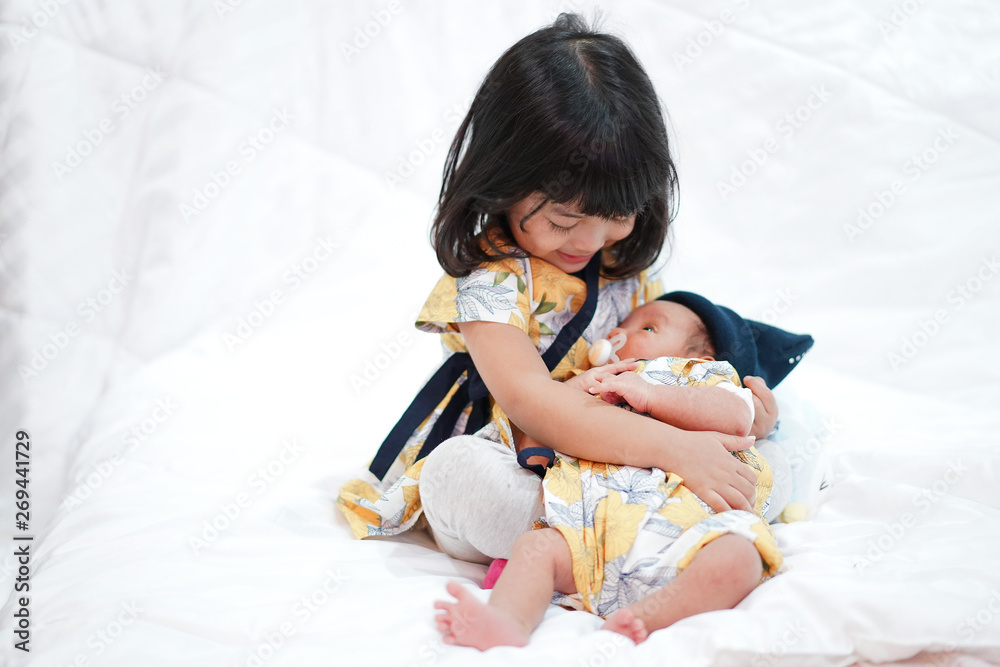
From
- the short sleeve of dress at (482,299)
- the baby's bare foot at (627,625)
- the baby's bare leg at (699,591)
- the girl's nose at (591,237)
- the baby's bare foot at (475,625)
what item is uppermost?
the girl's nose at (591,237)

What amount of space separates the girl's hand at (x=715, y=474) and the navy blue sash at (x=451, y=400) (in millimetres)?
279

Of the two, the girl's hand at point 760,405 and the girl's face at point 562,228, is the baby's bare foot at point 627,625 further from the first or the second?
the girl's face at point 562,228

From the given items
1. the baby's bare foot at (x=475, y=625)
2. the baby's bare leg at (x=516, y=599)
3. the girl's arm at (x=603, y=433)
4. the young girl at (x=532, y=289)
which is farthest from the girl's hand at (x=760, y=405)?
the baby's bare foot at (x=475, y=625)

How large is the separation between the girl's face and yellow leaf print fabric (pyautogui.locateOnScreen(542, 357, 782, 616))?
1.01 feet

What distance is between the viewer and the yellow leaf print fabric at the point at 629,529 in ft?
2.77

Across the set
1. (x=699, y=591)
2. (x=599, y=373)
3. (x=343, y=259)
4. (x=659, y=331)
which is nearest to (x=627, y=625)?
(x=699, y=591)

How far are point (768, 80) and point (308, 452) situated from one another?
119 centimetres

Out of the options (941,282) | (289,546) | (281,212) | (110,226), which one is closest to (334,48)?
(281,212)

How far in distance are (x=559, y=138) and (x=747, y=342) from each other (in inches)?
16.5

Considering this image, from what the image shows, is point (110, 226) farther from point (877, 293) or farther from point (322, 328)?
point (877, 293)

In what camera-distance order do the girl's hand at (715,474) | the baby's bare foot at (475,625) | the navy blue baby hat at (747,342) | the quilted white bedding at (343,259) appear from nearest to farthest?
1. the baby's bare foot at (475,625)
2. the girl's hand at (715,474)
3. the quilted white bedding at (343,259)
4. the navy blue baby hat at (747,342)

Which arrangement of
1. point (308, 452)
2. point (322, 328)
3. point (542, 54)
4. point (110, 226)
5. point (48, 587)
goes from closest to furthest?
point (48, 587) → point (542, 54) → point (308, 452) → point (110, 226) → point (322, 328)

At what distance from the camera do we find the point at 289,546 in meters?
1.03

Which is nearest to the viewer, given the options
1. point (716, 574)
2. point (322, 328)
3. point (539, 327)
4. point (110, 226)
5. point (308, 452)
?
point (716, 574)
